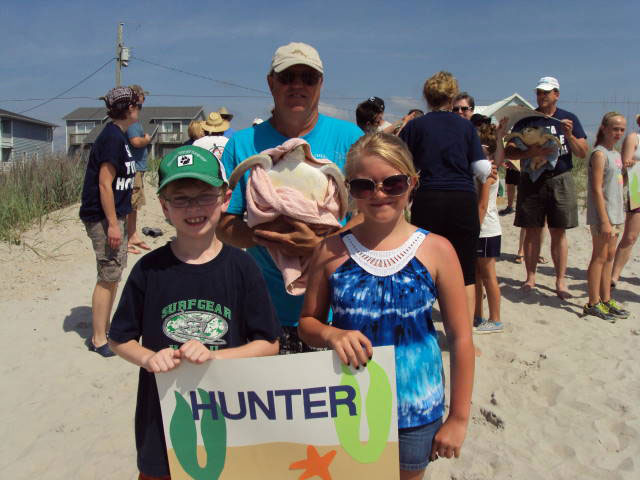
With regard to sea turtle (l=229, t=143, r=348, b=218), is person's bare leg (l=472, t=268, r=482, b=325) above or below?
below

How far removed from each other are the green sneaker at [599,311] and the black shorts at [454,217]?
2591 mm

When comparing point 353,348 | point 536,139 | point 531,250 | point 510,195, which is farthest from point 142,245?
point 510,195

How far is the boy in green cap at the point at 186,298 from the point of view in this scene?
1766 millimetres

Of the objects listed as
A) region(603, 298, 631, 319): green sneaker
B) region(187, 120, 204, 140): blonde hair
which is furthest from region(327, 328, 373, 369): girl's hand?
region(187, 120, 204, 140): blonde hair

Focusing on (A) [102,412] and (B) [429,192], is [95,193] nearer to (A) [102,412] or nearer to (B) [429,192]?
(A) [102,412]

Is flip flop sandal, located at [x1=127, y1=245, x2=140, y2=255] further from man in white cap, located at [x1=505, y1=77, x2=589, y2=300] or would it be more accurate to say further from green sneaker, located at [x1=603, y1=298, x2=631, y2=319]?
green sneaker, located at [x1=603, y1=298, x2=631, y2=319]

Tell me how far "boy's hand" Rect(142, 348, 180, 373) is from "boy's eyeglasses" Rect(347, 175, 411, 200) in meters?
0.79

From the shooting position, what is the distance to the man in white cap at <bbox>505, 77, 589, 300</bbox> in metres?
5.53

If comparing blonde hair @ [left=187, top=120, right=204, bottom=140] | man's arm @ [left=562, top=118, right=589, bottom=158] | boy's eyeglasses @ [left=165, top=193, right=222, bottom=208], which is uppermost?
blonde hair @ [left=187, top=120, right=204, bottom=140]

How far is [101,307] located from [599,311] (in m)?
5.07

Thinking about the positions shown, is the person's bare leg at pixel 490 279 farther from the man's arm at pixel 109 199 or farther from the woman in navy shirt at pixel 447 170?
the man's arm at pixel 109 199

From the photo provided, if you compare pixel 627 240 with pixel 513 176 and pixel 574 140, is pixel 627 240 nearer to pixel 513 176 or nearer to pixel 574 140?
pixel 574 140

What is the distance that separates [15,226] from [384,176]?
7.79 metres

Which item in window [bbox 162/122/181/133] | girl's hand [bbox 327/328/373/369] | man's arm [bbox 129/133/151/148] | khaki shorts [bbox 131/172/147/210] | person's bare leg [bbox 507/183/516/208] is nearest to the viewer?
girl's hand [bbox 327/328/373/369]
